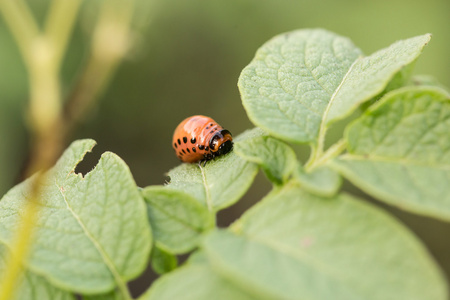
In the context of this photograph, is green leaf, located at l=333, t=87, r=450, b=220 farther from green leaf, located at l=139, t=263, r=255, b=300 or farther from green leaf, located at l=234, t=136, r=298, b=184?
green leaf, located at l=139, t=263, r=255, b=300

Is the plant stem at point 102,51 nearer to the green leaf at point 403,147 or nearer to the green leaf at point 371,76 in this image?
the green leaf at point 371,76

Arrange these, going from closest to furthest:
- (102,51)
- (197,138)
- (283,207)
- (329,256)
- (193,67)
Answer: (329,256) → (283,207) → (197,138) → (102,51) → (193,67)

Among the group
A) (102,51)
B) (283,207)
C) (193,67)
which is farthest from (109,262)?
(193,67)

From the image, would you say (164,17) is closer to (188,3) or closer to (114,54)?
(188,3)

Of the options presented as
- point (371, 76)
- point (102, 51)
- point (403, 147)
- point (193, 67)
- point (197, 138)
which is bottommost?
point (193, 67)

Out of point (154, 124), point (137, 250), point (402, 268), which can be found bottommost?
point (154, 124)

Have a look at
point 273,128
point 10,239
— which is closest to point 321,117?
point 273,128

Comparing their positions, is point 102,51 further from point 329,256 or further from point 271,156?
point 329,256

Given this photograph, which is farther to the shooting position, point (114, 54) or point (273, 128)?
point (114, 54)
